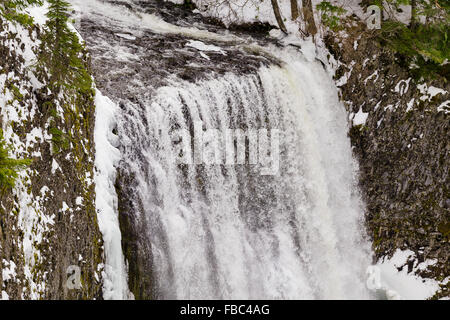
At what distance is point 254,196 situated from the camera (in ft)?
32.9

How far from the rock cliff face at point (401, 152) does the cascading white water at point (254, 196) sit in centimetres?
39

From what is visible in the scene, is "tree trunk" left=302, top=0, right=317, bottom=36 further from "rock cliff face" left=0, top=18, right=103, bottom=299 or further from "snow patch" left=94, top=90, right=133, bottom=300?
"rock cliff face" left=0, top=18, right=103, bottom=299

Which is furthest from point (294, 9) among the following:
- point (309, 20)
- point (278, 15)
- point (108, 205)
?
point (108, 205)

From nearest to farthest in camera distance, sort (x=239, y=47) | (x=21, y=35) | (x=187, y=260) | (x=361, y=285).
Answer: (x=21, y=35), (x=187, y=260), (x=361, y=285), (x=239, y=47)

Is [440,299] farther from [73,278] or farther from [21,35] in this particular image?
[21,35]

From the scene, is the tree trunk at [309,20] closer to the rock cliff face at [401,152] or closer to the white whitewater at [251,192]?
the white whitewater at [251,192]

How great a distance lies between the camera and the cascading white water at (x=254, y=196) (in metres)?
8.65

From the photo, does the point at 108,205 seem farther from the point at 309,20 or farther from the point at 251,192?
→ the point at 309,20

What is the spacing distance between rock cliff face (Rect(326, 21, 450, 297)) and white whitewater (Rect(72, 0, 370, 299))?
0.37m

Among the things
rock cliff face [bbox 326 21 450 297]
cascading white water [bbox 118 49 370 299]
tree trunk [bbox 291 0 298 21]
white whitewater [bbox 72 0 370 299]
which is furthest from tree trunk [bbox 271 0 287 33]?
rock cliff face [bbox 326 21 450 297]

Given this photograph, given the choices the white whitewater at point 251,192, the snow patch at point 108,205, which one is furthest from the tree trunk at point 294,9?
the snow patch at point 108,205

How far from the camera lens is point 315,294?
1016 cm

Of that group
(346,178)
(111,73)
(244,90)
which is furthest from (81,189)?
(346,178)

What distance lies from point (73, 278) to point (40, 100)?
7.83 feet
